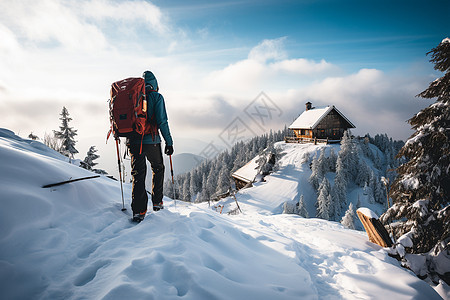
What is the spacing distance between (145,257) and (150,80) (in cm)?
360

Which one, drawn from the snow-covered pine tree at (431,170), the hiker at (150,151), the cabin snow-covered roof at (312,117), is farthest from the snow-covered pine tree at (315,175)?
the hiker at (150,151)

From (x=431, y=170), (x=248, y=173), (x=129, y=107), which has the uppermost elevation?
(x=129, y=107)

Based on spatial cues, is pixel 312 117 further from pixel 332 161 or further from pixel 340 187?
pixel 340 187

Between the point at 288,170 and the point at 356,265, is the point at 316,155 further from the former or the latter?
the point at 356,265

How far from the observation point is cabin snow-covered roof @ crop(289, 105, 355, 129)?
34.8 metres

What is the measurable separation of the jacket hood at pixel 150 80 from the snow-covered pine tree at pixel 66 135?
26.5 metres

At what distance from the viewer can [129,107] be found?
3633 mm

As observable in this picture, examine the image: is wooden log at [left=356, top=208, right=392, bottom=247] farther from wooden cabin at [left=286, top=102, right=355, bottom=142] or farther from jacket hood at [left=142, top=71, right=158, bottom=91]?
wooden cabin at [left=286, top=102, right=355, bottom=142]

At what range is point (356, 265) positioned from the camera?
343 centimetres

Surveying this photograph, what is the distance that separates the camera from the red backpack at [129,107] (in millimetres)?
3639

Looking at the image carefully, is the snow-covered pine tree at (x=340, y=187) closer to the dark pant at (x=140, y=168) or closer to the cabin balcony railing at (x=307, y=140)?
the cabin balcony railing at (x=307, y=140)

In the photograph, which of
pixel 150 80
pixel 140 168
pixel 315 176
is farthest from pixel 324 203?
pixel 150 80

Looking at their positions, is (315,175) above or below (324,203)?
above

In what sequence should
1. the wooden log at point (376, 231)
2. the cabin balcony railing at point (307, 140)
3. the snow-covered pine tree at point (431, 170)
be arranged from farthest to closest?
1. the cabin balcony railing at point (307, 140)
2. the snow-covered pine tree at point (431, 170)
3. the wooden log at point (376, 231)
